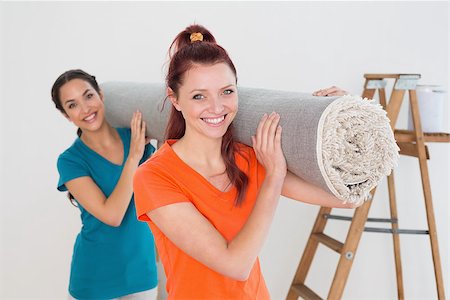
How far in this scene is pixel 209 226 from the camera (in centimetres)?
146

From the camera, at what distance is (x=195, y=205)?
153cm

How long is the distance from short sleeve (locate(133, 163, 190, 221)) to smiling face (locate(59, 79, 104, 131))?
2.82ft

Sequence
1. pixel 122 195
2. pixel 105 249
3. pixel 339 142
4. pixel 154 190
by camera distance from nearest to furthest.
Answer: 1. pixel 339 142
2. pixel 154 190
3. pixel 122 195
4. pixel 105 249

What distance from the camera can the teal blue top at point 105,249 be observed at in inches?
92.1

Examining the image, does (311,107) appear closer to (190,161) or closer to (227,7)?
(190,161)

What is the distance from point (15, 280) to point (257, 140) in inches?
98.7

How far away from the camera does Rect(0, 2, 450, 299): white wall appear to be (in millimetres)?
3334

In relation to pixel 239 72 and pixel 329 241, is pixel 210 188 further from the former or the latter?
pixel 239 72

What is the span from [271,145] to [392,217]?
78.6 inches

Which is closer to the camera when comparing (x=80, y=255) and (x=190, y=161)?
(x=190, y=161)

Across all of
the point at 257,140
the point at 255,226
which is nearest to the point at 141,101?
the point at 257,140

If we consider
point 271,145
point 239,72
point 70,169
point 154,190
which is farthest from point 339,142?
point 239,72

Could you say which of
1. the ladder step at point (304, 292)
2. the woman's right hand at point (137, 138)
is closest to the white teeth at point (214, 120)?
the woman's right hand at point (137, 138)

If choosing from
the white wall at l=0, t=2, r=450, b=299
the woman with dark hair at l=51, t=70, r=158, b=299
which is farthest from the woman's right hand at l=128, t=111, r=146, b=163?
the white wall at l=0, t=2, r=450, b=299
